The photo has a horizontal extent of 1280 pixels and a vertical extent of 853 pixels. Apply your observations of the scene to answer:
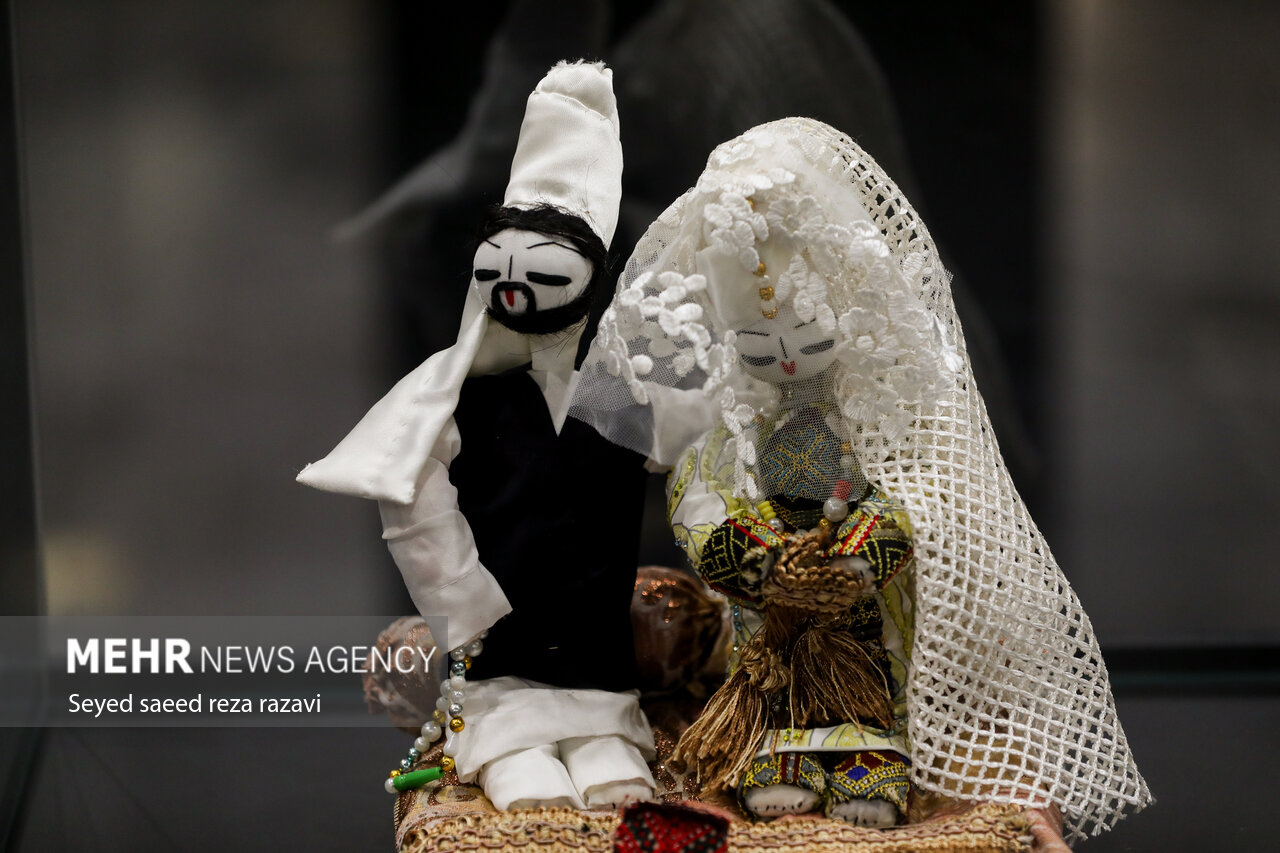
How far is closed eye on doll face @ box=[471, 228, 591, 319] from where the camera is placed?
1294 mm

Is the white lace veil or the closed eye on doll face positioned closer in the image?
the white lace veil

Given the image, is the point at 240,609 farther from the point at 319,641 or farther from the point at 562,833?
the point at 562,833

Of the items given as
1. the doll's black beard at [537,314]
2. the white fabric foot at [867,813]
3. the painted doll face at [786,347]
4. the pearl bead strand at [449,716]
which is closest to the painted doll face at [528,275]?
the doll's black beard at [537,314]

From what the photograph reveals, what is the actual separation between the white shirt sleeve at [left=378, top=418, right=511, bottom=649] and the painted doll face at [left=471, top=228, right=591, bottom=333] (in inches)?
7.8

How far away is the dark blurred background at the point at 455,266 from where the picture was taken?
1.70m

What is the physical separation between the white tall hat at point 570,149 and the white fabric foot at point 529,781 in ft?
1.88

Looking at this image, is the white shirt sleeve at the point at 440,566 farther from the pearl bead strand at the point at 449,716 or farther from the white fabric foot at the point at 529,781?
the white fabric foot at the point at 529,781

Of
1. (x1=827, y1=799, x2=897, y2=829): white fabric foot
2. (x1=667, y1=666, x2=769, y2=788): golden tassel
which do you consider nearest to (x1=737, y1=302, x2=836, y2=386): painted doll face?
(x1=667, y1=666, x2=769, y2=788): golden tassel

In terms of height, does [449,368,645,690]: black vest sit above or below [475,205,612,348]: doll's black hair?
below

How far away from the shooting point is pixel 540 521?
4.44 feet

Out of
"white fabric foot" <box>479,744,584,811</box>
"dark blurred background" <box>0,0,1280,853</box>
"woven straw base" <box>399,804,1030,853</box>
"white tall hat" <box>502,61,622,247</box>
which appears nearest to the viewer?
"woven straw base" <box>399,804,1030,853</box>

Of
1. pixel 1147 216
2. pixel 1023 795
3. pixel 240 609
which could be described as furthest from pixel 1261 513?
pixel 240 609

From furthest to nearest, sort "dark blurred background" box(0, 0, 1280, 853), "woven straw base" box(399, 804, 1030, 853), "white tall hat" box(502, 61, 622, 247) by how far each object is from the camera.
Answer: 1. "dark blurred background" box(0, 0, 1280, 853)
2. "white tall hat" box(502, 61, 622, 247)
3. "woven straw base" box(399, 804, 1030, 853)

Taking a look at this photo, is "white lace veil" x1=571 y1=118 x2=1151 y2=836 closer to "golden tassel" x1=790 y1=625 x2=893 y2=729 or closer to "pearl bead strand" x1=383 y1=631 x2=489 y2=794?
"golden tassel" x1=790 y1=625 x2=893 y2=729
